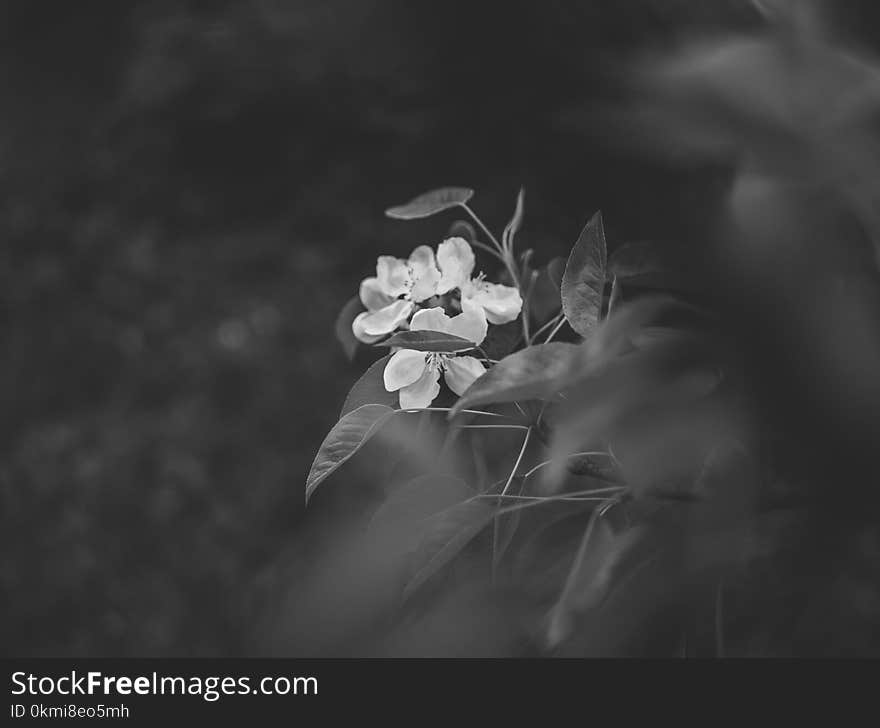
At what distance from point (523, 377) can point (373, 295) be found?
212 mm

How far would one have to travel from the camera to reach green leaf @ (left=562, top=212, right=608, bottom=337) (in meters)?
0.49

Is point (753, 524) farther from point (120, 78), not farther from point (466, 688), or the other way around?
point (120, 78)

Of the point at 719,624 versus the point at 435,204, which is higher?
the point at 435,204

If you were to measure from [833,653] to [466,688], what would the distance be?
200mm

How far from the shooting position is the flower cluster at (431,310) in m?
0.51

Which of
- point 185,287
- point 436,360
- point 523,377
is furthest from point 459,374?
point 185,287

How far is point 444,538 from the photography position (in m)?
0.47

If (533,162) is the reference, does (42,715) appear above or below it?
below

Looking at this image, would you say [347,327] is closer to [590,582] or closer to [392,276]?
[392,276]

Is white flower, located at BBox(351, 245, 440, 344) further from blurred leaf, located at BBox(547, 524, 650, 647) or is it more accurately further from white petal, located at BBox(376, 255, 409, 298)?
blurred leaf, located at BBox(547, 524, 650, 647)

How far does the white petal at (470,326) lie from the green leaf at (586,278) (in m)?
0.05

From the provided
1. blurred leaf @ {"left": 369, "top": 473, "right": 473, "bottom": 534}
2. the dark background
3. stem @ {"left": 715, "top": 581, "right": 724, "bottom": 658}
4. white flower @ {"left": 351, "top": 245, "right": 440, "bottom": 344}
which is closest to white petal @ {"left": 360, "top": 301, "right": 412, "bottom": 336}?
white flower @ {"left": 351, "top": 245, "right": 440, "bottom": 344}

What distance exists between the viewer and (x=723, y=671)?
0.43 meters

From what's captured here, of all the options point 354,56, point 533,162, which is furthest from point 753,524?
point 354,56
